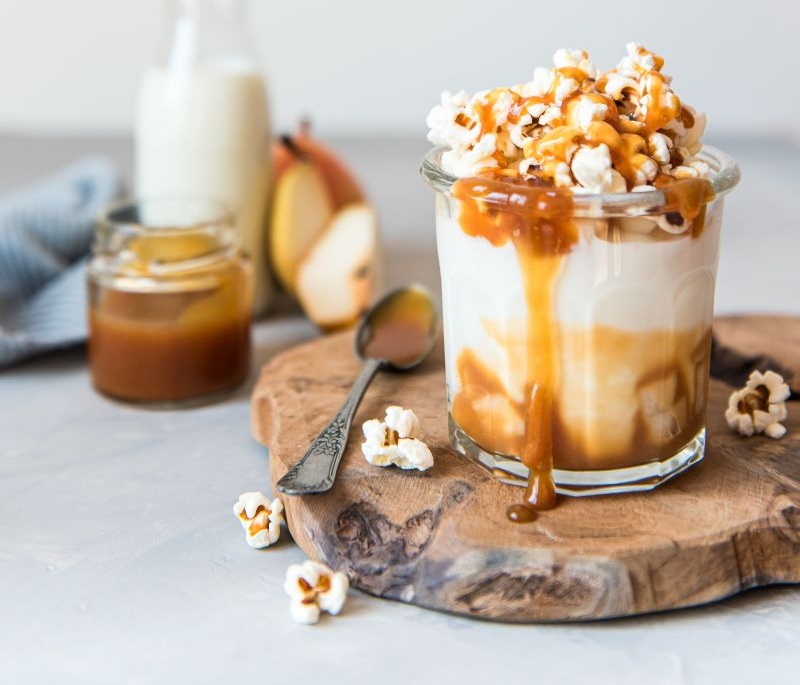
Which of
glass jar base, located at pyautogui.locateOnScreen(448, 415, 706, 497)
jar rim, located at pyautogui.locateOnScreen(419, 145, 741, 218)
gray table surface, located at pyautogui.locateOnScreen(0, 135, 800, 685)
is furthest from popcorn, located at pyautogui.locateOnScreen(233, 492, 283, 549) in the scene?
jar rim, located at pyautogui.locateOnScreen(419, 145, 741, 218)

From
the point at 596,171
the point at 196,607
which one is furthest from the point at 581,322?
the point at 196,607

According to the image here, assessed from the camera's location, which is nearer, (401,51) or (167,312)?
(167,312)

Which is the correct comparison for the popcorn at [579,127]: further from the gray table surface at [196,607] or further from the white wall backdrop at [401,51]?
the white wall backdrop at [401,51]

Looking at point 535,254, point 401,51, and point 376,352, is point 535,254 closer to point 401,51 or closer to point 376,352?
point 376,352

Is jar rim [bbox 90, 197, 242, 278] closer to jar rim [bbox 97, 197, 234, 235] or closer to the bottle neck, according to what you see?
jar rim [bbox 97, 197, 234, 235]

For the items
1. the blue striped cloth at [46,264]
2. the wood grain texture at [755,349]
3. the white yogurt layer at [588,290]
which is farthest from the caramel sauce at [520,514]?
the blue striped cloth at [46,264]

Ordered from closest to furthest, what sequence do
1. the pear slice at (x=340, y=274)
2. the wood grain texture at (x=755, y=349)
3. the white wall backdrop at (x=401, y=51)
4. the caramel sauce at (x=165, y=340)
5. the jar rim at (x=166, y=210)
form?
the wood grain texture at (x=755, y=349), the caramel sauce at (x=165, y=340), the jar rim at (x=166, y=210), the pear slice at (x=340, y=274), the white wall backdrop at (x=401, y=51)
